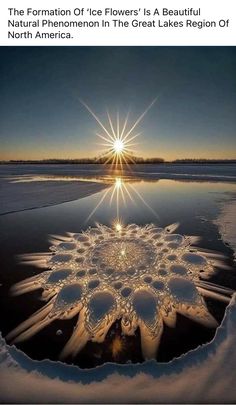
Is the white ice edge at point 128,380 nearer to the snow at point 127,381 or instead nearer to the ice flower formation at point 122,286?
the snow at point 127,381

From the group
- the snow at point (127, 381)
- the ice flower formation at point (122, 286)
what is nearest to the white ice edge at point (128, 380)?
the snow at point (127, 381)

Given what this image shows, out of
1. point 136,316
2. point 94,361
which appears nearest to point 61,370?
point 94,361

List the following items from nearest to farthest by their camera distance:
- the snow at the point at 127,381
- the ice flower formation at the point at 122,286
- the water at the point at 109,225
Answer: the snow at the point at 127,381 < the water at the point at 109,225 < the ice flower formation at the point at 122,286

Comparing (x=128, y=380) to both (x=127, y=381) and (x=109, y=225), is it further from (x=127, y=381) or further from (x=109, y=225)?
(x=109, y=225)

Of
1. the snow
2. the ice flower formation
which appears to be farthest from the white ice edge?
the ice flower formation

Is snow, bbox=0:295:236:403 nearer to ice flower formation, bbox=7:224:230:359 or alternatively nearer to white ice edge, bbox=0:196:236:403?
white ice edge, bbox=0:196:236:403

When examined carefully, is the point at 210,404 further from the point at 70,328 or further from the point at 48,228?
the point at 48,228
